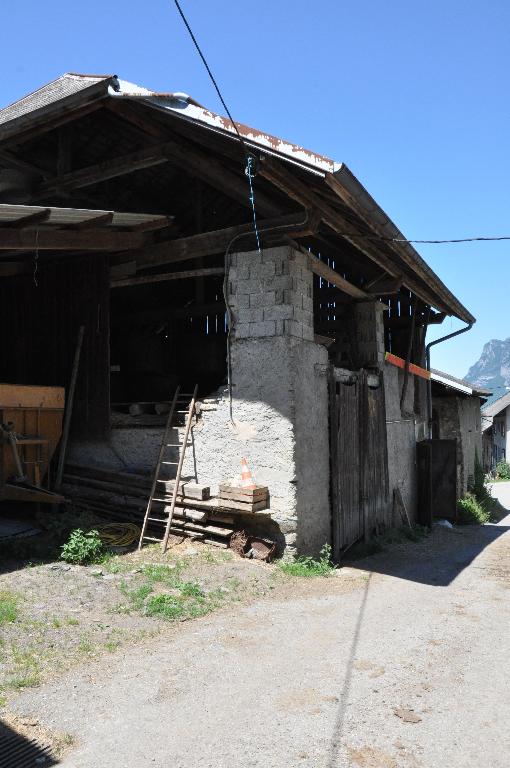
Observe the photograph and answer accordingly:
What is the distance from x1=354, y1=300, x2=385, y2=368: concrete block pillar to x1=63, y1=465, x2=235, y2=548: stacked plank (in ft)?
13.9

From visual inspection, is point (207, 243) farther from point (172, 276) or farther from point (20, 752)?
point (20, 752)

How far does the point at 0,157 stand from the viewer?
8.08 meters

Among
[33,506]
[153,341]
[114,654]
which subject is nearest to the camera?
[114,654]

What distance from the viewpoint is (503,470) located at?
1244 inches

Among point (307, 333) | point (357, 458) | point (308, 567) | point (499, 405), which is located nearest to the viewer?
point (308, 567)

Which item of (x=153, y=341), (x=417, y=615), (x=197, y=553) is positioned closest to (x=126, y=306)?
(x=153, y=341)

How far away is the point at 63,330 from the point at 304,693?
6.66 metres

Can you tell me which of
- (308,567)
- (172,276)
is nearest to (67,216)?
(172,276)

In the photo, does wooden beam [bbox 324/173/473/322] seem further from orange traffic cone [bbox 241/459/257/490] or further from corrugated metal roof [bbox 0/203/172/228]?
orange traffic cone [bbox 241/459/257/490]

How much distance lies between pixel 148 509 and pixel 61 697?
3705 mm

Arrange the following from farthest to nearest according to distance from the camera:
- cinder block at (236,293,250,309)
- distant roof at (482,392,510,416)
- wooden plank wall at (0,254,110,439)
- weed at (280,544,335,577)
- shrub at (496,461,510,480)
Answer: distant roof at (482,392,510,416), shrub at (496,461,510,480), wooden plank wall at (0,254,110,439), cinder block at (236,293,250,309), weed at (280,544,335,577)

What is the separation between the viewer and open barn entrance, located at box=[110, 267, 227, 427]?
8.79m

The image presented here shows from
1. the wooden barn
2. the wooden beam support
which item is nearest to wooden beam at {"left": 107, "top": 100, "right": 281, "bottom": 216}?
the wooden barn

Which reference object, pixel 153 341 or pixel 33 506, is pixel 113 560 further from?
pixel 153 341
